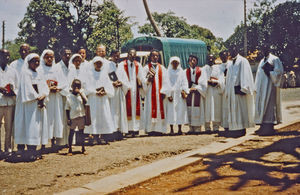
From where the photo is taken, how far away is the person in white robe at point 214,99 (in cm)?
952

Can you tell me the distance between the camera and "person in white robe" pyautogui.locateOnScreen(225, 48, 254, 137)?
8781 millimetres

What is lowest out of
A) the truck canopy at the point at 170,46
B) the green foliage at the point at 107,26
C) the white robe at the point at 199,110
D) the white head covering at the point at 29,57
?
the white robe at the point at 199,110

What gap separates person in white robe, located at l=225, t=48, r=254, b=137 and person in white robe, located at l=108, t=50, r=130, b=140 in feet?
8.34

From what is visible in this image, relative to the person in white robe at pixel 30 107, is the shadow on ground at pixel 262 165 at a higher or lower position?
lower

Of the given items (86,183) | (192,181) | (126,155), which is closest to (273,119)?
(126,155)

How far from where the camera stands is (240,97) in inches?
352

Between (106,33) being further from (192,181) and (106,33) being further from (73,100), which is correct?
(192,181)

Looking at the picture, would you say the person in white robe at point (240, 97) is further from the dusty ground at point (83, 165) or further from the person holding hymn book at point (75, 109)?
the person holding hymn book at point (75, 109)

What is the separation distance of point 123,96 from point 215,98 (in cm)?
242

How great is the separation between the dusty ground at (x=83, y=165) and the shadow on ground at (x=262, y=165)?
1085 mm

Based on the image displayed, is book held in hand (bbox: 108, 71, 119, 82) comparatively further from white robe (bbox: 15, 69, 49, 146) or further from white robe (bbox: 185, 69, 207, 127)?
white robe (bbox: 15, 69, 49, 146)

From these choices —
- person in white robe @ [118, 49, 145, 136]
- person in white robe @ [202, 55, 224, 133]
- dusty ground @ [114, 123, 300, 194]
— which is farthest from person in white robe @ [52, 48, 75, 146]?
person in white robe @ [202, 55, 224, 133]

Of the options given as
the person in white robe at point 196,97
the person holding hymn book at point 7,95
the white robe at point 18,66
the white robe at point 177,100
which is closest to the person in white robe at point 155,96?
the white robe at point 177,100

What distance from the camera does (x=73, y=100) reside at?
717 centimetres
